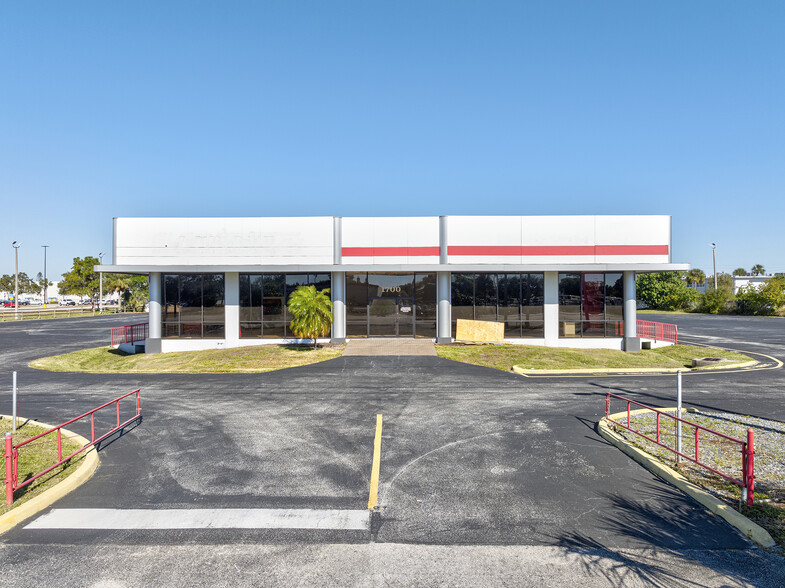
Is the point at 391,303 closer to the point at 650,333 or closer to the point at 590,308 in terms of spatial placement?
the point at 590,308

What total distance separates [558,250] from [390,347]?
1225cm

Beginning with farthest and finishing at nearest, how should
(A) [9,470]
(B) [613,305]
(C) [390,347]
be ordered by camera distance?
(B) [613,305] → (C) [390,347] → (A) [9,470]

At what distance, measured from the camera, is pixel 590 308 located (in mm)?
28266

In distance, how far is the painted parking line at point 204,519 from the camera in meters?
6.91

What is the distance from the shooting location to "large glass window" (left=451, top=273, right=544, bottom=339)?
2811 centimetres

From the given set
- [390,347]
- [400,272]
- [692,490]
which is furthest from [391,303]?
[692,490]

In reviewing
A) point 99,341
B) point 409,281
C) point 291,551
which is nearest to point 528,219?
point 409,281

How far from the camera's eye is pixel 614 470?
9094 millimetres

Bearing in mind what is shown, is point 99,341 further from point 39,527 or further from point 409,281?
point 39,527

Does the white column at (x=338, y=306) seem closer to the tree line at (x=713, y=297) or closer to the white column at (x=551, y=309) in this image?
the white column at (x=551, y=309)

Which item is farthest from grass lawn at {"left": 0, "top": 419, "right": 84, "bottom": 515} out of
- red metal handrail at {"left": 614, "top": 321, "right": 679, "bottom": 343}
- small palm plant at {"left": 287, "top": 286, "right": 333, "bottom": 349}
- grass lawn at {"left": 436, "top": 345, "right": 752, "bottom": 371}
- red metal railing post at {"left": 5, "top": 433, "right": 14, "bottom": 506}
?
red metal handrail at {"left": 614, "top": 321, "right": 679, "bottom": 343}

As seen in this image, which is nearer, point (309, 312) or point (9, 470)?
point (9, 470)

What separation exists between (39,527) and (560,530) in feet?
27.1

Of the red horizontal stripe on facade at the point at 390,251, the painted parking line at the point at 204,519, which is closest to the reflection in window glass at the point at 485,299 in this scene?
the red horizontal stripe on facade at the point at 390,251
